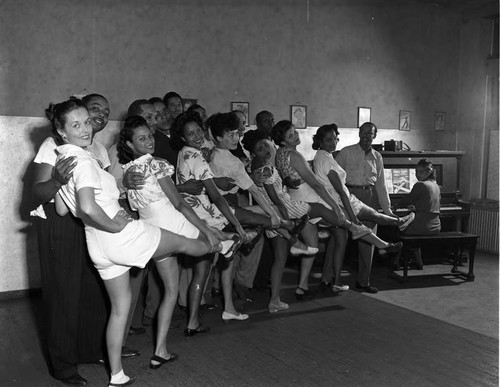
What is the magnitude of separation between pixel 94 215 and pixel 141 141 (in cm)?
80

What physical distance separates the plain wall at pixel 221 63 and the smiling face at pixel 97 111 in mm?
1826

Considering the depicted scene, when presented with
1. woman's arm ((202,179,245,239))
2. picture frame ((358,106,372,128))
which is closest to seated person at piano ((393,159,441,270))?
picture frame ((358,106,372,128))

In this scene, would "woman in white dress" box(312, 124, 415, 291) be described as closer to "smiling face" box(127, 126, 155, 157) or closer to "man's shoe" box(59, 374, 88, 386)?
"smiling face" box(127, 126, 155, 157)

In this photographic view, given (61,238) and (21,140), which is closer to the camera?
(61,238)

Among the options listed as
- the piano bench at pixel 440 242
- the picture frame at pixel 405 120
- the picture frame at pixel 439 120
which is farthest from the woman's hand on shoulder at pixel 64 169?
the picture frame at pixel 439 120

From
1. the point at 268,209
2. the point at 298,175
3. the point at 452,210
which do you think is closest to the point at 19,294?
the point at 268,209

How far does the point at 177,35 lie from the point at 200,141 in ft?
8.55

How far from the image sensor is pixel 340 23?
7809 mm

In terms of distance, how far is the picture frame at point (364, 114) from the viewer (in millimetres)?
8062

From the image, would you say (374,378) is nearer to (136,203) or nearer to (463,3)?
(136,203)

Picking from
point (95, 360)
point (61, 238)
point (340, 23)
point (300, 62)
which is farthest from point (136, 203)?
point (340, 23)

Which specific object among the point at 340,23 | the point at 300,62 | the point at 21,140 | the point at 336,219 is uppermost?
the point at 340,23

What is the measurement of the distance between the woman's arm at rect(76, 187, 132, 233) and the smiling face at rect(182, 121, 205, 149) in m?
1.20

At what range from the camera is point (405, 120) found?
8.45 meters
